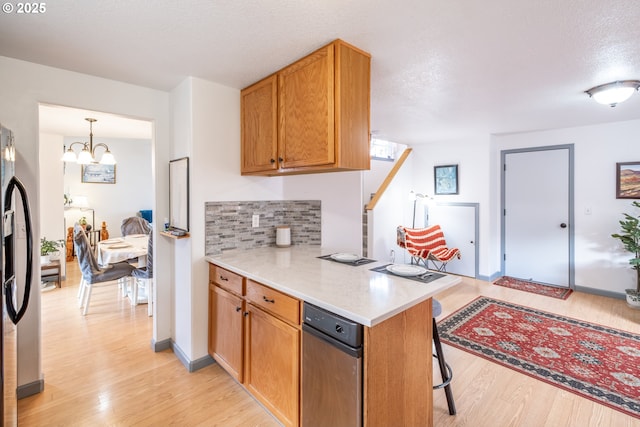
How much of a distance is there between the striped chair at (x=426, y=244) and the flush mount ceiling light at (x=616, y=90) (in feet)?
8.15

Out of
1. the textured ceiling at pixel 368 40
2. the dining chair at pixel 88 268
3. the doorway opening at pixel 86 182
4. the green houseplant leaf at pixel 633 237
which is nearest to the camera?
the textured ceiling at pixel 368 40

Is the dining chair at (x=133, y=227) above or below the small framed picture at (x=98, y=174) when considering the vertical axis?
below

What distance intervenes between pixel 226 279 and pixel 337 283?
90 centimetres

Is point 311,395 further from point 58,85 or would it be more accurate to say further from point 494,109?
point 494,109

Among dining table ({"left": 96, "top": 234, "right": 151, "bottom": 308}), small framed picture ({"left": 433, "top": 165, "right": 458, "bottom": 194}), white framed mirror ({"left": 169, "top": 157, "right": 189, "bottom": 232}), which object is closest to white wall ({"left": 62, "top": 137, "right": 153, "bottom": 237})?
dining table ({"left": 96, "top": 234, "right": 151, "bottom": 308})

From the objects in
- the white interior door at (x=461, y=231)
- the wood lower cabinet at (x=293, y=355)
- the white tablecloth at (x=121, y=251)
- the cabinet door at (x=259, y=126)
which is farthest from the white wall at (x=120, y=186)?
the white interior door at (x=461, y=231)

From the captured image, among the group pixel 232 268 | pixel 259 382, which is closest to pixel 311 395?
pixel 259 382

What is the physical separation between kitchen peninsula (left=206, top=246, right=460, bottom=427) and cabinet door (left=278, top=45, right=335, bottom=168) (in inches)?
27.8

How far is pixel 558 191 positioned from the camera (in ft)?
13.9

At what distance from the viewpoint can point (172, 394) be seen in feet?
6.74

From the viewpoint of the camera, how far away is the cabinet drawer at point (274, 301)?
1.56 m

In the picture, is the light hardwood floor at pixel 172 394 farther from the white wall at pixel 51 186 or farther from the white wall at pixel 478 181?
the white wall at pixel 51 186

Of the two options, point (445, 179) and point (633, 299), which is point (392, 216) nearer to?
point (445, 179)

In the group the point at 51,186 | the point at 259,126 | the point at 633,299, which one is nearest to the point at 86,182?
the point at 51,186
